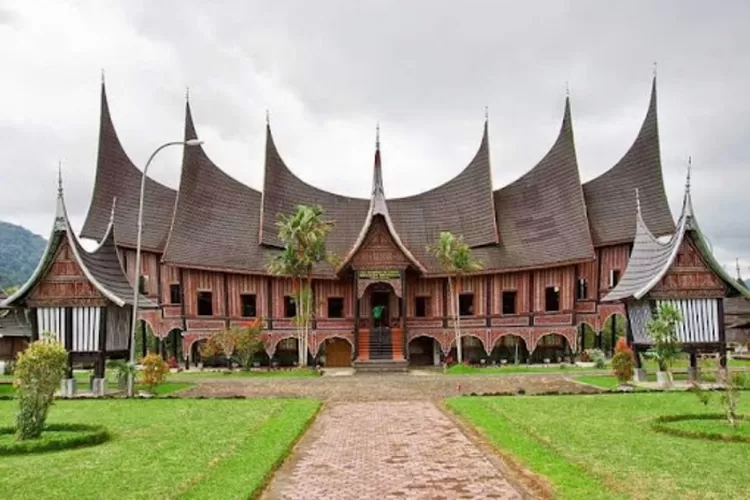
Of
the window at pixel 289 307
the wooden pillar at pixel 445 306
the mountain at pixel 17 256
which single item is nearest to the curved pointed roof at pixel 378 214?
the wooden pillar at pixel 445 306

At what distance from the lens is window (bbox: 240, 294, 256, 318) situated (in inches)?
1497

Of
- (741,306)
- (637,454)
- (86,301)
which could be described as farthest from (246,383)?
(741,306)

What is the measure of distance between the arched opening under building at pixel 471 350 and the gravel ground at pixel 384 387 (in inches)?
404

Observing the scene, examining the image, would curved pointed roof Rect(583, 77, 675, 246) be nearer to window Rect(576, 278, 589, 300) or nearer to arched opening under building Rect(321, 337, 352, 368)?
window Rect(576, 278, 589, 300)

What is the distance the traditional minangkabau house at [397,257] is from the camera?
119 feet

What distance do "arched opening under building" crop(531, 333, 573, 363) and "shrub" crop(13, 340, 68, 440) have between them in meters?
28.1

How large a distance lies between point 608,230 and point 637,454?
89.4ft

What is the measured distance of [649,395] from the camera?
19.1m

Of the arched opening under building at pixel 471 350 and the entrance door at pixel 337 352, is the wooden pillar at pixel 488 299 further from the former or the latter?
the entrance door at pixel 337 352

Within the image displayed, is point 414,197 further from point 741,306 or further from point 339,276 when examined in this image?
point 741,306

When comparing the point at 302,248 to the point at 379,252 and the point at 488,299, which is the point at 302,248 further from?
the point at 488,299

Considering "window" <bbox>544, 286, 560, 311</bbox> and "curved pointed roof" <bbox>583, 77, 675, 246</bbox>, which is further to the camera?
"window" <bbox>544, 286, 560, 311</bbox>

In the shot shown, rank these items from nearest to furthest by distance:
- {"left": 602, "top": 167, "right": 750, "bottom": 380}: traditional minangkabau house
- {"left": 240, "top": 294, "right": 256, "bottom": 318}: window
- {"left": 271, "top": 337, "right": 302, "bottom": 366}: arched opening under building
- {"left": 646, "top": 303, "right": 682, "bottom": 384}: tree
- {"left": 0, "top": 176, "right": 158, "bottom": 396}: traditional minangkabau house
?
{"left": 646, "top": 303, "right": 682, "bottom": 384}: tree < {"left": 0, "top": 176, "right": 158, "bottom": 396}: traditional minangkabau house < {"left": 602, "top": 167, "right": 750, "bottom": 380}: traditional minangkabau house < {"left": 240, "top": 294, "right": 256, "bottom": 318}: window < {"left": 271, "top": 337, "right": 302, "bottom": 366}: arched opening under building

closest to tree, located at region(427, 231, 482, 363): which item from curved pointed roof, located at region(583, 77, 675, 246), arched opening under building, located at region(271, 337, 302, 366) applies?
curved pointed roof, located at region(583, 77, 675, 246)
